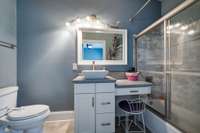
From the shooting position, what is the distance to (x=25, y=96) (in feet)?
A: 7.40

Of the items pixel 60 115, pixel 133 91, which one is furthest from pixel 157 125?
pixel 60 115

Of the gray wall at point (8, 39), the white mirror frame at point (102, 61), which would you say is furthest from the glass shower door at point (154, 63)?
the gray wall at point (8, 39)

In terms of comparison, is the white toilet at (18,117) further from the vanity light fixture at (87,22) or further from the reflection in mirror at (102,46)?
the vanity light fixture at (87,22)

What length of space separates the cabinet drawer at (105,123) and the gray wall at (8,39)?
148 cm

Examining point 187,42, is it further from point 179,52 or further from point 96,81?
point 96,81

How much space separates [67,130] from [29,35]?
1.74 metres

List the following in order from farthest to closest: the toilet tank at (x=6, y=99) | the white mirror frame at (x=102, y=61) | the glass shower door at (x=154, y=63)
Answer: the white mirror frame at (x=102, y=61)
the glass shower door at (x=154, y=63)
the toilet tank at (x=6, y=99)

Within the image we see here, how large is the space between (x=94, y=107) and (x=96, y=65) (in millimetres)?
898

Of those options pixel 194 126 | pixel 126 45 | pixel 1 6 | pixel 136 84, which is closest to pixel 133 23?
pixel 126 45

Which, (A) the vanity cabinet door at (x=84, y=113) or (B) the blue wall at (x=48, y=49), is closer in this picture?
(A) the vanity cabinet door at (x=84, y=113)

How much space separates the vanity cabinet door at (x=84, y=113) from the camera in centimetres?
172

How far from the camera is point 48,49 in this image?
2301mm

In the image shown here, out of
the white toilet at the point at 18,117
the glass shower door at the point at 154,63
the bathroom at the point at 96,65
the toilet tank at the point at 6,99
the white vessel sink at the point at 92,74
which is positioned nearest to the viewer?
the white toilet at the point at 18,117

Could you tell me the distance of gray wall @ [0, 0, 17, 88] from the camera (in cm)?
186
